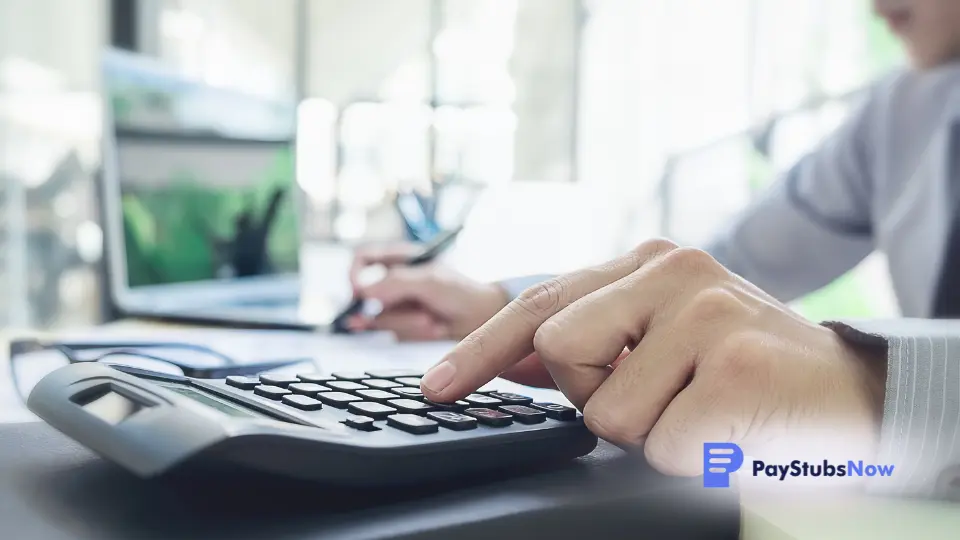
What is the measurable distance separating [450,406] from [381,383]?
5cm

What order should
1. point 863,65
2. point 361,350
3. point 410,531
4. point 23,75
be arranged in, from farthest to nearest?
point 863,65 → point 23,75 → point 361,350 → point 410,531

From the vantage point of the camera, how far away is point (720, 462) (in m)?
0.32

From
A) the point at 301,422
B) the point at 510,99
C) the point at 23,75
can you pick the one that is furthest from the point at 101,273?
the point at 510,99

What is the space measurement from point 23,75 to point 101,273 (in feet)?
4.04

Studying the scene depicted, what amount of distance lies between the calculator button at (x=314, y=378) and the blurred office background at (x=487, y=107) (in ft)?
3.27

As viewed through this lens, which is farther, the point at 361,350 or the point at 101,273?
the point at 101,273

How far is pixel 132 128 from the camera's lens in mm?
985

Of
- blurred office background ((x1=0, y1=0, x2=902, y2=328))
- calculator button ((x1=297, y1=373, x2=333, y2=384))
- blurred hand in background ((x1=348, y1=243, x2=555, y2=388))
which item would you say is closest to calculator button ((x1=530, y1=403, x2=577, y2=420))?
calculator button ((x1=297, y1=373, x2=333, y2=384))

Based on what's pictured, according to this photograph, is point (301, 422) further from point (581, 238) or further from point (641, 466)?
point (581, 238)

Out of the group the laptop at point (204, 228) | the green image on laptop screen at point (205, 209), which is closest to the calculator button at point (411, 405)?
the laptop at point (204, 228)

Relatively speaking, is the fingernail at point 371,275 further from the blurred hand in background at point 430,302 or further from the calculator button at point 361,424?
the calculator button at point 361,424

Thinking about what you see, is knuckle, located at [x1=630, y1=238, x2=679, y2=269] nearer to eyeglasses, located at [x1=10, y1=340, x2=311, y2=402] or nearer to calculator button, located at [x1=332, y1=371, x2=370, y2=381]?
calculator button, located at [x1=332, y1=371, x2=370, y2=381]

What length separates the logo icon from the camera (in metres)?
0.31

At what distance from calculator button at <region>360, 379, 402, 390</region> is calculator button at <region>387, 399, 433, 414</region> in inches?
1.4
